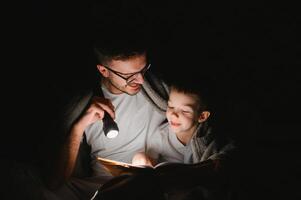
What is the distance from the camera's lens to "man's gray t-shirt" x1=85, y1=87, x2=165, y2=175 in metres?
2.81

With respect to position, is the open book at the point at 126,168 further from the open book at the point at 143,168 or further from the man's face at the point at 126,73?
the man's face at the point at 126,73

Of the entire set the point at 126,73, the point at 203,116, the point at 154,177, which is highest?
the point at 126,73

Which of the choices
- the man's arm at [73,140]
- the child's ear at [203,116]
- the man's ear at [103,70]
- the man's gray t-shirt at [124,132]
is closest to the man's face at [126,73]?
the man's ear at [103,70]

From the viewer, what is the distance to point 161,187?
7.48 feet

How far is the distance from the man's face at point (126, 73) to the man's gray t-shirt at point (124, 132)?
0.39ft

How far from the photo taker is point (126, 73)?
8.51 feet

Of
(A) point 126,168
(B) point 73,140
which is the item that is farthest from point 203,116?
(B) point 73,140

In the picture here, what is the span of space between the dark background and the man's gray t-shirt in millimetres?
327

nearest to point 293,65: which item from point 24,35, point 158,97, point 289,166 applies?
point 289,166

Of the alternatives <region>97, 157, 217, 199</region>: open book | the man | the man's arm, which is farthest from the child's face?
the man's arm

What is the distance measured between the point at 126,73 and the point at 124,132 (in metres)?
0.51

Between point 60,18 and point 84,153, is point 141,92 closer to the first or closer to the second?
point 84,153

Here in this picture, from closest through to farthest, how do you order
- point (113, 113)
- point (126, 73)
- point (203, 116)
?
point (113, 113), point (126, 73), point (203, 116)

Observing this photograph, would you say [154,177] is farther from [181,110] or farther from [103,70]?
[103,70]
